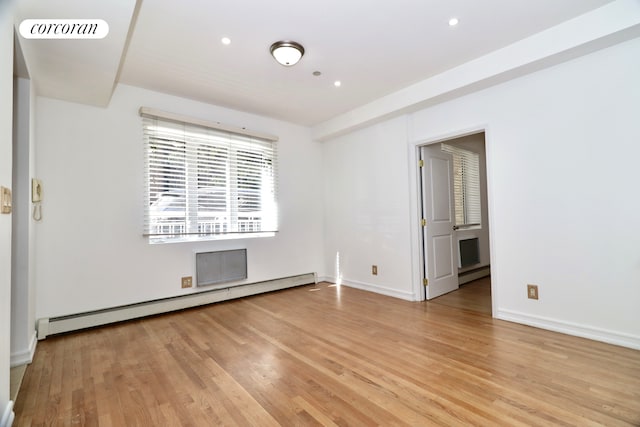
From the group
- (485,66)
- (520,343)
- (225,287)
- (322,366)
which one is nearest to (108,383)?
(322,366)

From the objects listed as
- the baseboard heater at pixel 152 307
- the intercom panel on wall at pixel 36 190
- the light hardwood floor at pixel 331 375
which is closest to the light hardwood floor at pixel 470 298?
the light hardwood floor at pixel 331 375

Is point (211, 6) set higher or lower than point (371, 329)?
higher

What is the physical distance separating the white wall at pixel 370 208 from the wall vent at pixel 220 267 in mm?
Answer: 1614

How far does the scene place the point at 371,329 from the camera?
2.86 m

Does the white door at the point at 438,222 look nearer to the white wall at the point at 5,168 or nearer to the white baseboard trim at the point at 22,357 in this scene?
the white wall at the point at 5,168

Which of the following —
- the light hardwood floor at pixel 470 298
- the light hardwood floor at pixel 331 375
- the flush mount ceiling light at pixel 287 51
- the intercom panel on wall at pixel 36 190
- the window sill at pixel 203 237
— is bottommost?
the light hardwood floor at pixel 470 298

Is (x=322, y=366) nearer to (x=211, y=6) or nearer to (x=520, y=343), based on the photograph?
(x=520, y=343)

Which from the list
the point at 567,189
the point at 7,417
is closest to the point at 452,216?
the point at 567,189

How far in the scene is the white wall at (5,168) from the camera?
143 cm

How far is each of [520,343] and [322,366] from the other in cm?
169

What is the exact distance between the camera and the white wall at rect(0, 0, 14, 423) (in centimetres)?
143

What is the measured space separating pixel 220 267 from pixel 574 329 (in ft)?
12.6

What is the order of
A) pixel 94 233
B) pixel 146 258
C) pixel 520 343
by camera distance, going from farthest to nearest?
pixel 146 258 < pixel 94 233 < pixel 520 343

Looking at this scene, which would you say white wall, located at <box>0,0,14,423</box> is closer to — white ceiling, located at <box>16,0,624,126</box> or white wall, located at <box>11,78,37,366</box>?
white ceiling, located at <box>16,0,624,126</box>
